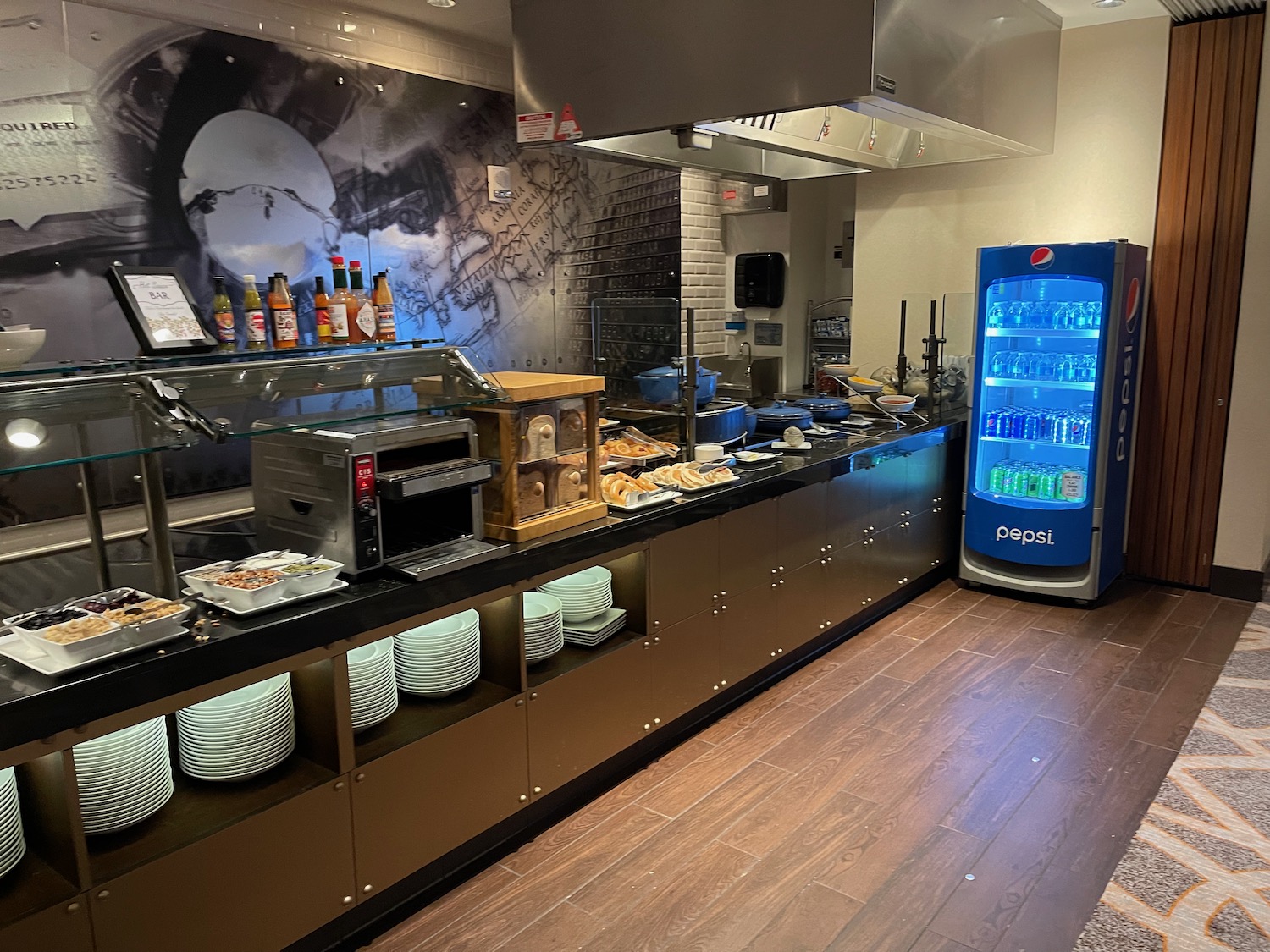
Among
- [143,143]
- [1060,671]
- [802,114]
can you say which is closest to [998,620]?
[1060,671]

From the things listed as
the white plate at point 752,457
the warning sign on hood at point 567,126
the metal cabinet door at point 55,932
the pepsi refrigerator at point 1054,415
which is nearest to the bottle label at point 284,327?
the warning sign on hood at point 567,126

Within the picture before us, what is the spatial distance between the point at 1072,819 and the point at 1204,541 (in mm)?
2807

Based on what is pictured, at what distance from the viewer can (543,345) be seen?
547cm

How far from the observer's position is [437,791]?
2512mm

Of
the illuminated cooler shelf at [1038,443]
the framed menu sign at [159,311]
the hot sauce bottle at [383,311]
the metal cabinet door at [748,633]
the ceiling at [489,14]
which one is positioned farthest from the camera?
the illuminated cooler shelf at [1038,443]

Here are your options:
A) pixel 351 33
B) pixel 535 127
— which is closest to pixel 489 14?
A: pixel 351 33

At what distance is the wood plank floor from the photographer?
2.49 metres

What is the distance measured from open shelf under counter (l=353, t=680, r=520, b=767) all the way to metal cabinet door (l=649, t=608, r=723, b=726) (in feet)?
2.32

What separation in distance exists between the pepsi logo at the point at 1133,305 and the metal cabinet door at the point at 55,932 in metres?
4.88

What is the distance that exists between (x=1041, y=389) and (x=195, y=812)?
469cm

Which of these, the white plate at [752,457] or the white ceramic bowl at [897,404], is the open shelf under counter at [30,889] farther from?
the white ceramic bowl at [897,404]

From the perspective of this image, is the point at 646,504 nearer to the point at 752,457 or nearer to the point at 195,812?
the point at 752,457

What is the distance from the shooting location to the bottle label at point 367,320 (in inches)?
112

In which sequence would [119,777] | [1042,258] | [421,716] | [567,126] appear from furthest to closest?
[1042,258] → [567,126] → [421,716] → [119,777]
